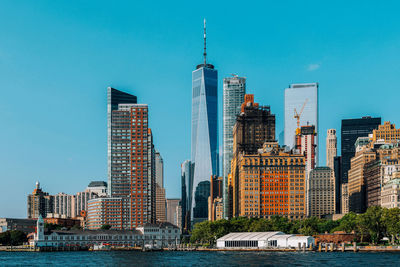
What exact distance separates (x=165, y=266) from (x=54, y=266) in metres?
32.9

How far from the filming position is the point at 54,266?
17638 centimetres

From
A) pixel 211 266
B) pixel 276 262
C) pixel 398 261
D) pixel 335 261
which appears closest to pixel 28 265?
pixel 211 266

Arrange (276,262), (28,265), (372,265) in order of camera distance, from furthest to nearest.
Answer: (28,265) < (276,262) < (372,265)

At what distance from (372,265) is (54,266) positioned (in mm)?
87230

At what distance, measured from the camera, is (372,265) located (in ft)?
504

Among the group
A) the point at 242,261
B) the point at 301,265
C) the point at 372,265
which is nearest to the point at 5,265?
the point at 242,261

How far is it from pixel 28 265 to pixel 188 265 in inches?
1899

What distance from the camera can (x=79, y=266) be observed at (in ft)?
570

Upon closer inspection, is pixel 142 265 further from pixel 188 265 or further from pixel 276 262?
pixel 276 262

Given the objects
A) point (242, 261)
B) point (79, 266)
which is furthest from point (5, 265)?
point (242, 261)

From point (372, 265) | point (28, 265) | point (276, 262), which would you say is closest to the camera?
point (372, 265)

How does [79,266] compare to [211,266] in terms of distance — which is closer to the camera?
[211,266]

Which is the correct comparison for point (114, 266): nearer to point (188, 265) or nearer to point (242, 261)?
Result: point (188, 265)

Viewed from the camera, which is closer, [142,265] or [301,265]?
[301,265]
